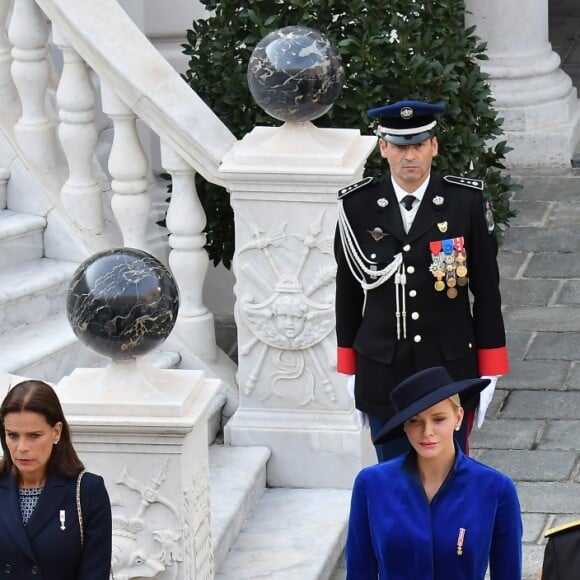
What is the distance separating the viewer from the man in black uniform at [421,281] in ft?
16.1

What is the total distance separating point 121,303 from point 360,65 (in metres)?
2.01

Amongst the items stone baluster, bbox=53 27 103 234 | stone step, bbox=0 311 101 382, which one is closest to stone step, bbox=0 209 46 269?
stone baluster, bbox=53 27 103 234

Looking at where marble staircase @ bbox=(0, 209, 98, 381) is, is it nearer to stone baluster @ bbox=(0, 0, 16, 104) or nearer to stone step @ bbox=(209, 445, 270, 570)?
stone baluster @ bbox=(0, 0, 16, 104)

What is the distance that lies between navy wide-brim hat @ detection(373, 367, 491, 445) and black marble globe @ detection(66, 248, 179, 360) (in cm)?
114

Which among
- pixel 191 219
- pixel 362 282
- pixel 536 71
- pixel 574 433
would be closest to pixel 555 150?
pixel 536 71

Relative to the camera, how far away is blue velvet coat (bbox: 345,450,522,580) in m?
3.71

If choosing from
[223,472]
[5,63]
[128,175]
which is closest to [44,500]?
[223,472]

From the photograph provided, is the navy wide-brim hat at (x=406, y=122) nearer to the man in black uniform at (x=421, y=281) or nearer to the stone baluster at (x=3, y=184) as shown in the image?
the man in black uniform at (x=421, y=281)

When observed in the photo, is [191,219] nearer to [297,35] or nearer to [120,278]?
[297,35]

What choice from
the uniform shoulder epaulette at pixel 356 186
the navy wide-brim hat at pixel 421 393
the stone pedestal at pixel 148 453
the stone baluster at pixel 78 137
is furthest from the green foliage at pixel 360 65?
the navy wide-brim hat at pixel 421 393

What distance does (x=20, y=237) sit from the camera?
6.14 metres

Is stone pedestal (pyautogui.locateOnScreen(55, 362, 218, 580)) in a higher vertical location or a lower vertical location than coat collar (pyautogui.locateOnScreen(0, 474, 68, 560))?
lower

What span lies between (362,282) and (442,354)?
0.32 metres

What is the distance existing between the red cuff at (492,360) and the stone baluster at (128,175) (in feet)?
5.27
